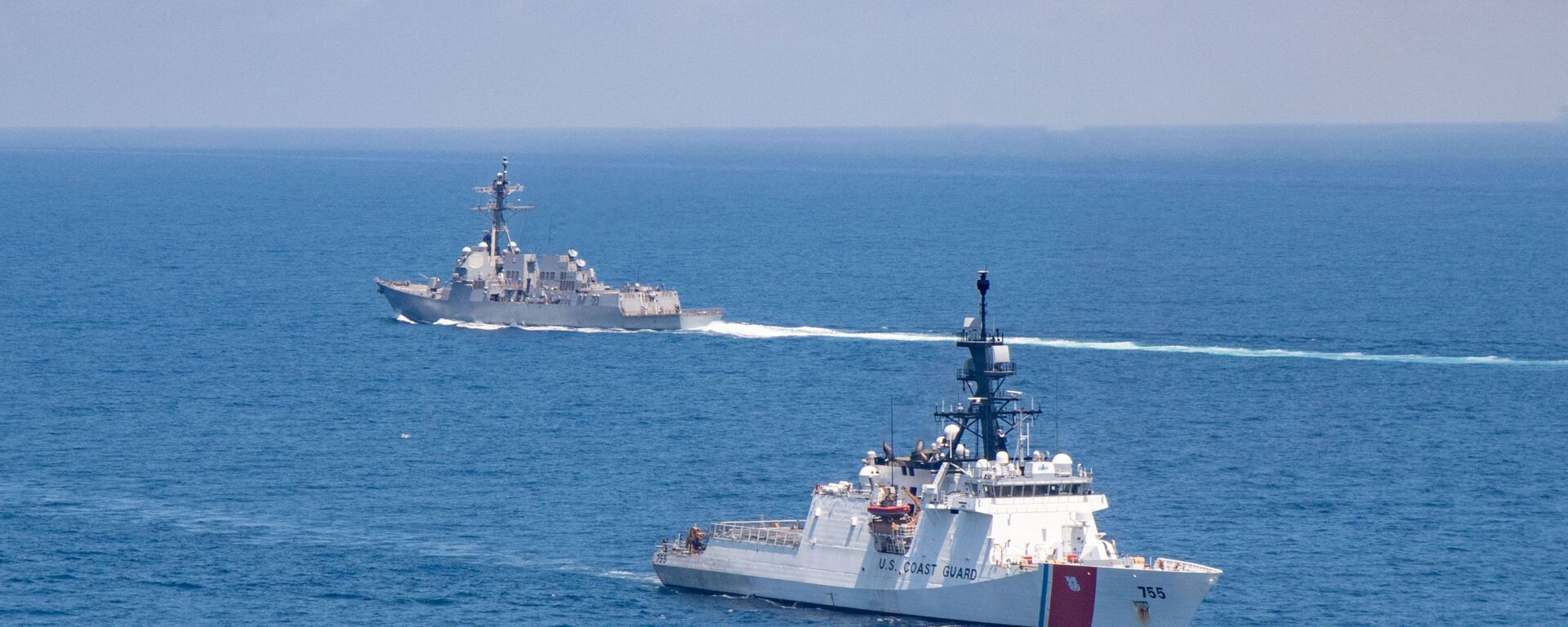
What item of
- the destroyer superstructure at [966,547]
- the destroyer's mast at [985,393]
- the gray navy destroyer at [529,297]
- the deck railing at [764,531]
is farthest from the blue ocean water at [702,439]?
the destroyer's mast at [985,393]

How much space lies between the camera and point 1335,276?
17762cm

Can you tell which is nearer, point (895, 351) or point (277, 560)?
point (277, 560)

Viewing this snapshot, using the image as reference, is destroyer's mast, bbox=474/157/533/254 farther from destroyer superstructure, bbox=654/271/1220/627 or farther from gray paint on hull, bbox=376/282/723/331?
destroyer superstructure, bbox=654/271/1220/627

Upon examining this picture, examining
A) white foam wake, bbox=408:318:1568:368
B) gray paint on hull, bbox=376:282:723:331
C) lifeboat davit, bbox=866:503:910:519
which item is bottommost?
gray paint on hull, bbox=376:282:723:331

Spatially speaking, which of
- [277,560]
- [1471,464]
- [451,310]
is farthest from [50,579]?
[451,310]

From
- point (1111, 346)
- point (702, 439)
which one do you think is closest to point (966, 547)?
point (702, 439)

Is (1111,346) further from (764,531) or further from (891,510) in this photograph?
(891,510)

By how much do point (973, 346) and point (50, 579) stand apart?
117ft

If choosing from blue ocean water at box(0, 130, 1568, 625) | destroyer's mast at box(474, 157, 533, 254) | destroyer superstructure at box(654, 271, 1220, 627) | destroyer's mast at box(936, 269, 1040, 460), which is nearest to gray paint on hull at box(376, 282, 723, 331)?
blue ocean water at box(0, 130, 1568, 625)

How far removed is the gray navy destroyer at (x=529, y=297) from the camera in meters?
154

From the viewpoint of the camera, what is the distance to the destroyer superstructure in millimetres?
63344

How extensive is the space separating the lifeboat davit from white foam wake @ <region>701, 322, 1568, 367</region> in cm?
6459

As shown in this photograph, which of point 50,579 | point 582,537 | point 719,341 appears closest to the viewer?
point 50,579

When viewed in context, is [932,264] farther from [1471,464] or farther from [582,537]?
[582,537]
